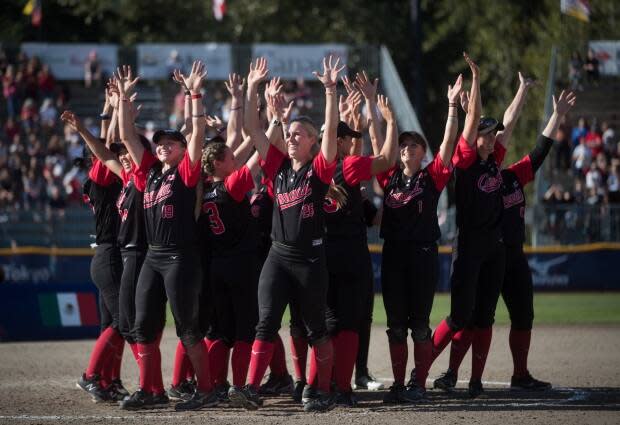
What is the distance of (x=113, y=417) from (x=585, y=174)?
1657 centimetres

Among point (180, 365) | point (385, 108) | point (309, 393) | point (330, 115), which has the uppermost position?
point (385, 108)

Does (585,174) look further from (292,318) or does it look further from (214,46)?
(292,318)

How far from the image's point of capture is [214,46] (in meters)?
25.7

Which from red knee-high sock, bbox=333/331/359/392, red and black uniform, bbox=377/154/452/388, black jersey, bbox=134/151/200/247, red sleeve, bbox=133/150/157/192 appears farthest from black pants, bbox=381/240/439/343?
red sleeve, bbox=133/150/157/192

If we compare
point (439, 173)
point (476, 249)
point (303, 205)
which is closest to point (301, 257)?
point (303, 205)

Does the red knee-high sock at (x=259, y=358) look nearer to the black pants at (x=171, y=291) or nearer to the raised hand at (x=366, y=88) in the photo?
the black pants at (x=171, y=291)

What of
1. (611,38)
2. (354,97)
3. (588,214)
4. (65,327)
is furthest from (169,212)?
(611,38)

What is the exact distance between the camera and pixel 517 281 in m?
9.27

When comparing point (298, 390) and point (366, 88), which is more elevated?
point (366, 88)

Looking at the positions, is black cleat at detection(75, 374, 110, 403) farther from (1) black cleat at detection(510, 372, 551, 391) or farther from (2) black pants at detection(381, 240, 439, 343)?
(1) black cleat at detection(510, 372, 551, 391)

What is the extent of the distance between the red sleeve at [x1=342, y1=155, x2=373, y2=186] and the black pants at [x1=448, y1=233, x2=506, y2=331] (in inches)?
48.7

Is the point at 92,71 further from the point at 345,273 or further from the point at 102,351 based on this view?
the point at 345,273

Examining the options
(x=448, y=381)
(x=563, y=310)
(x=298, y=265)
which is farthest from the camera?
(x=563, y=310)

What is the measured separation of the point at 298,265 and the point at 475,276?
169 centimetres
